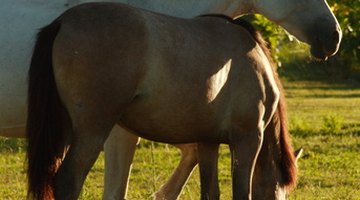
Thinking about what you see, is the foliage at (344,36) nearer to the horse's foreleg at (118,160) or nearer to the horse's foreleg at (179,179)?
the horse's foreleg at (179,179)

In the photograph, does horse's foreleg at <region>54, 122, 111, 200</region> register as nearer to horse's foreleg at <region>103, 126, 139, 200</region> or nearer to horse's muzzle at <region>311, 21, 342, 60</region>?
horse's foreleg at <region>103, 126, 139, 200</region>

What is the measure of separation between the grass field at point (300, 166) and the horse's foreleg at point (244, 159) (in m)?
2.41

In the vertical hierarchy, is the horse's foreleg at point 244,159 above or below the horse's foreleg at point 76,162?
below

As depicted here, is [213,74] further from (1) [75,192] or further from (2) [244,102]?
(1) [75,192]

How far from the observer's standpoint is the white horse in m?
7.12

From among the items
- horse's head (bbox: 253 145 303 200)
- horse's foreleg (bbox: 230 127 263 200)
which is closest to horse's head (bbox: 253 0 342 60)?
horse's head (bbox: 253 145 303 200)

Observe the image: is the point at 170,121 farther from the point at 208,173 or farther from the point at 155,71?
the point at 208,173

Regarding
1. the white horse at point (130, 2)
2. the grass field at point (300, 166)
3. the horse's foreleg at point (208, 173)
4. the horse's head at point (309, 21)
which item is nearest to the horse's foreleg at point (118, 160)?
the white horse at point (130, 2)

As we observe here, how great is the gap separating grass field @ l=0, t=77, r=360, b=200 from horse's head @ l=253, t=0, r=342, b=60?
74.6 inches

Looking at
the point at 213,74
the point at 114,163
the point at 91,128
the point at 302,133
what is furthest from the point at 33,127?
the point at 302,133

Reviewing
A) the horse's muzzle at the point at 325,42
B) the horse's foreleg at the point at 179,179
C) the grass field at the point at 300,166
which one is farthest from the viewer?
the grass field at the point at 300,166

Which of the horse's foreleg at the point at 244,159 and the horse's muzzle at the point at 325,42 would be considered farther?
the horse's muzzle at the point at 325,42

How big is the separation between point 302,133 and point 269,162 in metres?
7.96

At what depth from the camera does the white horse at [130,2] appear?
7125 millimetres
